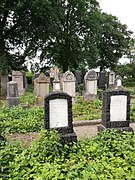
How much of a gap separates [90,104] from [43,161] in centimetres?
718

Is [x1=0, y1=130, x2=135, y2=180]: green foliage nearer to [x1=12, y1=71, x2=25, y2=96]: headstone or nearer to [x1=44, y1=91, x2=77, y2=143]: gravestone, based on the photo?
[x1=44, y1=91, x2=77, y2=143]: gravestone

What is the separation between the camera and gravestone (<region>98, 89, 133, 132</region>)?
596cm

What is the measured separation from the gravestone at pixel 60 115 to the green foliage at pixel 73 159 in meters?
0.42

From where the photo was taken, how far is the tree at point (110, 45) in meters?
31.1

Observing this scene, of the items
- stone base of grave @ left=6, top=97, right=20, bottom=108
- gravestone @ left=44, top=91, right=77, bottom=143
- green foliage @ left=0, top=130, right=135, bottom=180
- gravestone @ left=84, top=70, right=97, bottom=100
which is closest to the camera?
green foliage @ left=0, top=130, right=135, bottom=180

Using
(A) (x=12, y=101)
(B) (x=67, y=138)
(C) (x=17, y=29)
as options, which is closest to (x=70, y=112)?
(B) (x=67, y=138)

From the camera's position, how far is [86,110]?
33.8 ft

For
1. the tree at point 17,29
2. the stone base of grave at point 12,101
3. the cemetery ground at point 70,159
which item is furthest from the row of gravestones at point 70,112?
the tree at point 17,29

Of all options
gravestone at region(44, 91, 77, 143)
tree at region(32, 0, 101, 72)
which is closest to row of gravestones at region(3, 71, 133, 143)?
gravestone at region(44, 91, 77, 143)

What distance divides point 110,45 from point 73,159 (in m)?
28.5

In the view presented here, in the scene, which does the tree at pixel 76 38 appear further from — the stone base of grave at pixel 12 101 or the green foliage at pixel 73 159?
the green foliage at pixel 73 159

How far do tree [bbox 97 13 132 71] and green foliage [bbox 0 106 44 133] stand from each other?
923 inches

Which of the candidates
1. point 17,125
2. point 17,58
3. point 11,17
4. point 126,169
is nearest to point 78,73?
point 17,58

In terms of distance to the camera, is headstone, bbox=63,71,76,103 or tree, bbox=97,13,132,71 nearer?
headstone, bbox=63,71,76,103
